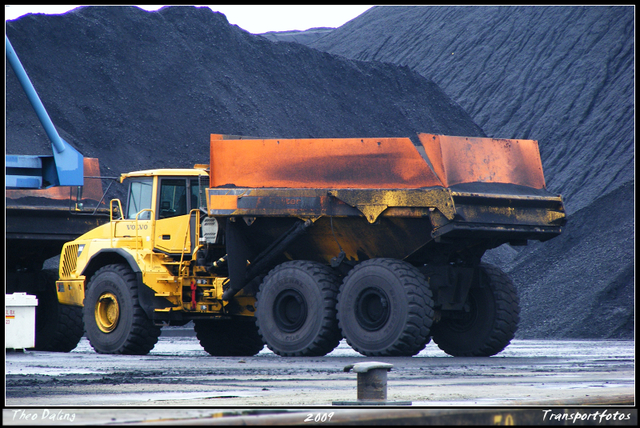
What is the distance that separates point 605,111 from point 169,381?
117 ft

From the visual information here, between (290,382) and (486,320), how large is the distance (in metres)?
5.44

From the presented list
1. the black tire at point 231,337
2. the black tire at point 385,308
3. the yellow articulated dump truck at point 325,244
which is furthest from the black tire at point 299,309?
the black tire at point 231,337

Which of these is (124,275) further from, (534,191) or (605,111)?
(605,111)

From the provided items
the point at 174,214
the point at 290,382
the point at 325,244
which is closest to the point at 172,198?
the point at 174,214

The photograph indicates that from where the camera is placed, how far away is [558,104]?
43188 mm

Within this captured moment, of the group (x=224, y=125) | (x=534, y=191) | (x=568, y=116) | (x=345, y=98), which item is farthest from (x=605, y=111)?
(x=534, y=191)

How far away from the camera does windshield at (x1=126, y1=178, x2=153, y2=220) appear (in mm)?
13625

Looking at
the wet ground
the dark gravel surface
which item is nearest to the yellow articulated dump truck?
the wet ground

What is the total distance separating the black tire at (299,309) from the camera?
12242 millimetres

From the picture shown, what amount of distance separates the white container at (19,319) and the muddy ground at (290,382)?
0.27 m

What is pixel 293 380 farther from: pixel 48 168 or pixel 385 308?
pixel 48 168

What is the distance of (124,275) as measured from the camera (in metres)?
13.5

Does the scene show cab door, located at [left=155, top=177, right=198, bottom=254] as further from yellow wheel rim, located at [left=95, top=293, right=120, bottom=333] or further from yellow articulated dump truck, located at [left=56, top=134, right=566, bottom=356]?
yellow wheel rim, located at [left=95, top=293, right=120, bottom=333]

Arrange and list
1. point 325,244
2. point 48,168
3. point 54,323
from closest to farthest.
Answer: point 48,168, point 325,244, point 54,323
